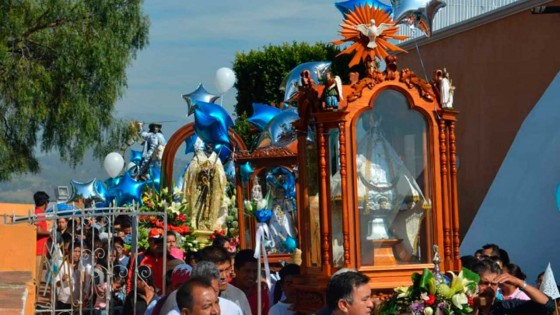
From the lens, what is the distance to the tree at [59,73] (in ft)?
82.7

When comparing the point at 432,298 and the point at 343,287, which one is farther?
the point at 432,298

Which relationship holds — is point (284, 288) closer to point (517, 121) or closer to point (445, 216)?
point (445, 216)

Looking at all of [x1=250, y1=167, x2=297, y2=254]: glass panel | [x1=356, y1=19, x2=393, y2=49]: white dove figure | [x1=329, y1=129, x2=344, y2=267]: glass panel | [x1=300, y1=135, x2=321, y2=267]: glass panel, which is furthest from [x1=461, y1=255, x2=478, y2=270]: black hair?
[x1=250, y1=167, x2=297, y2=254]: glass panel

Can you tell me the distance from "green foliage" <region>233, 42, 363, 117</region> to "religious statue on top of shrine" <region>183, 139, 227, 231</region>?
656 inches

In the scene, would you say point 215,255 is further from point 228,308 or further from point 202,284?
point 202,284

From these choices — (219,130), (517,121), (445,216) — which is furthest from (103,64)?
(445,216)

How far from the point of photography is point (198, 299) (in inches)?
240

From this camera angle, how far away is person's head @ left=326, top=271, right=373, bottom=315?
604 cm

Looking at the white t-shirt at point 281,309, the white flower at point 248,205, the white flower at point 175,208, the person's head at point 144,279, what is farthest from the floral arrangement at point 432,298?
the white flower at point 175,208

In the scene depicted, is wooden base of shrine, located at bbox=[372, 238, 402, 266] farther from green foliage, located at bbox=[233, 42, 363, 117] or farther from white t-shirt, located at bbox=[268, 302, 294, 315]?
green foliage, located at bbox=[233, 42, 363, 117]

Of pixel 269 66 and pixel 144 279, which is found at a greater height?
pixel 269 66

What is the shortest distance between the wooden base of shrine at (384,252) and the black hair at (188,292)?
2.23 meters

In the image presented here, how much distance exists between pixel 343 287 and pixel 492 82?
14839 mm

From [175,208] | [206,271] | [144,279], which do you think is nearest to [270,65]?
[175,208]
